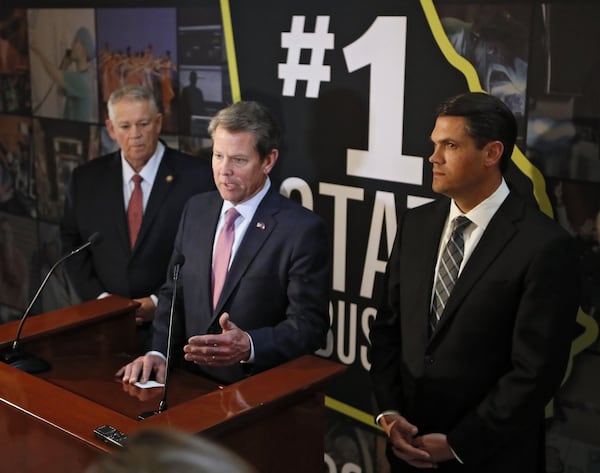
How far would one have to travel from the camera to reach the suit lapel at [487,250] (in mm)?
2430

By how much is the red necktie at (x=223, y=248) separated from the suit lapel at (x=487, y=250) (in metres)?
0.84

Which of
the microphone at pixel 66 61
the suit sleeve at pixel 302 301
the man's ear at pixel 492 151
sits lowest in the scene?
the suit sleeve at pixel 302 301

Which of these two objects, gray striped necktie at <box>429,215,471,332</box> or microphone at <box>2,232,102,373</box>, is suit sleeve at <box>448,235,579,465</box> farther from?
microphone at <box>2,232,102,373</box>

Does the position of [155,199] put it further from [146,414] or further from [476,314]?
[476,314]

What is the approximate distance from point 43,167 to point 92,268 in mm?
1558

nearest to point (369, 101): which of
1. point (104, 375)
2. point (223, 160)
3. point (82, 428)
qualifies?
point (223, 160)

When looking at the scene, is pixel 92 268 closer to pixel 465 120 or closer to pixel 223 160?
pixel 223 160

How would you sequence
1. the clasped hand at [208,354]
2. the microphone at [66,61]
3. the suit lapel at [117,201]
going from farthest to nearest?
the microphone at [66,61] → the suit lapel at [117,201] → the clasped hand at [208,354]

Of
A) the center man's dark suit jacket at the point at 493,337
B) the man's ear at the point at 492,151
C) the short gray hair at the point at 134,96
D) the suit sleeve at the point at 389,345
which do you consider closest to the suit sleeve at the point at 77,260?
the short gray hair at the point at 134,96

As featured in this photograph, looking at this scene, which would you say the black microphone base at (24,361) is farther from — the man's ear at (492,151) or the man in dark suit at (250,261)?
the man's ear at (492,151)

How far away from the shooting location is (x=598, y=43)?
2688mm

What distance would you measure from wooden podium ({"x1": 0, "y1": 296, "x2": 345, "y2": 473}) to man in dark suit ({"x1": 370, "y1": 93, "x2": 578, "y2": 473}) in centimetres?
31

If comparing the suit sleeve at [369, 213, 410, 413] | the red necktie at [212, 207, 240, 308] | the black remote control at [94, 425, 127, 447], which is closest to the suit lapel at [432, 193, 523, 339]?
the suit sleeve at [369, 213, 410, 413]

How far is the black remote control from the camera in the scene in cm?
204
